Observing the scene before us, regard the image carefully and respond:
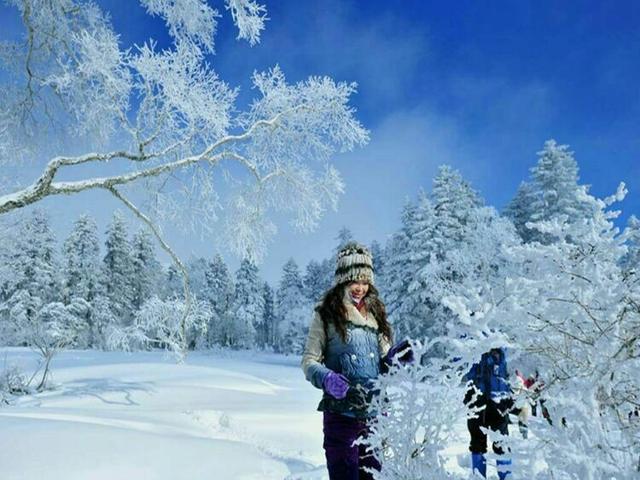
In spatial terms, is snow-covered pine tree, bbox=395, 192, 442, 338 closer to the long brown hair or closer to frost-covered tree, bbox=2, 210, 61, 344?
the long brown hair

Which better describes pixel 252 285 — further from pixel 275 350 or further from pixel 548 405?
pixel 548 405

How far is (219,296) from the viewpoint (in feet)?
213

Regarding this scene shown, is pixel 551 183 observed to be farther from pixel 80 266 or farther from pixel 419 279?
pixel 80 266

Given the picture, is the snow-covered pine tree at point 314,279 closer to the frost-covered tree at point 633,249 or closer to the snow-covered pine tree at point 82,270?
the snow-covered pine tree at point 82,270

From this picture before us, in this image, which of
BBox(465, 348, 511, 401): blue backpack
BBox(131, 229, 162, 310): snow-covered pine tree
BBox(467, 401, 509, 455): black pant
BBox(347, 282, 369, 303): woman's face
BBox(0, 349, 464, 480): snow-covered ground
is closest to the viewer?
BBox(347, 282, 369, 303): woman's face

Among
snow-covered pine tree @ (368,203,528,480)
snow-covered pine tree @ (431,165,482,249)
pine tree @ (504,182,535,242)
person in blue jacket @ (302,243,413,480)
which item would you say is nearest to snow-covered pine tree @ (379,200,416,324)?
snow-covered pine tree @ (431,165,482,249)

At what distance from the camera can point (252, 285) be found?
203ft

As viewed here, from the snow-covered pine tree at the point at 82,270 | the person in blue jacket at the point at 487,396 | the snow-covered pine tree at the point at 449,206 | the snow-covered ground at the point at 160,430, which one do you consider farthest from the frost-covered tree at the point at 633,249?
the snow-covered pine tree at the point at 82,270

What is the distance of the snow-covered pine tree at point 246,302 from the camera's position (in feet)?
199

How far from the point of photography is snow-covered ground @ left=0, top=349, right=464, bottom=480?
4.73 m

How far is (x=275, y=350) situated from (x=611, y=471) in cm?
6806

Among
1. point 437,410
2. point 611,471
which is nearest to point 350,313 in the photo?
point 437,410

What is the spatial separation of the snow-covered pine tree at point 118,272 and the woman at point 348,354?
40600 millimetres

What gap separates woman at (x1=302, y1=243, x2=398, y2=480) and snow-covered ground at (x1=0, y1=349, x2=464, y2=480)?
8.73ft
